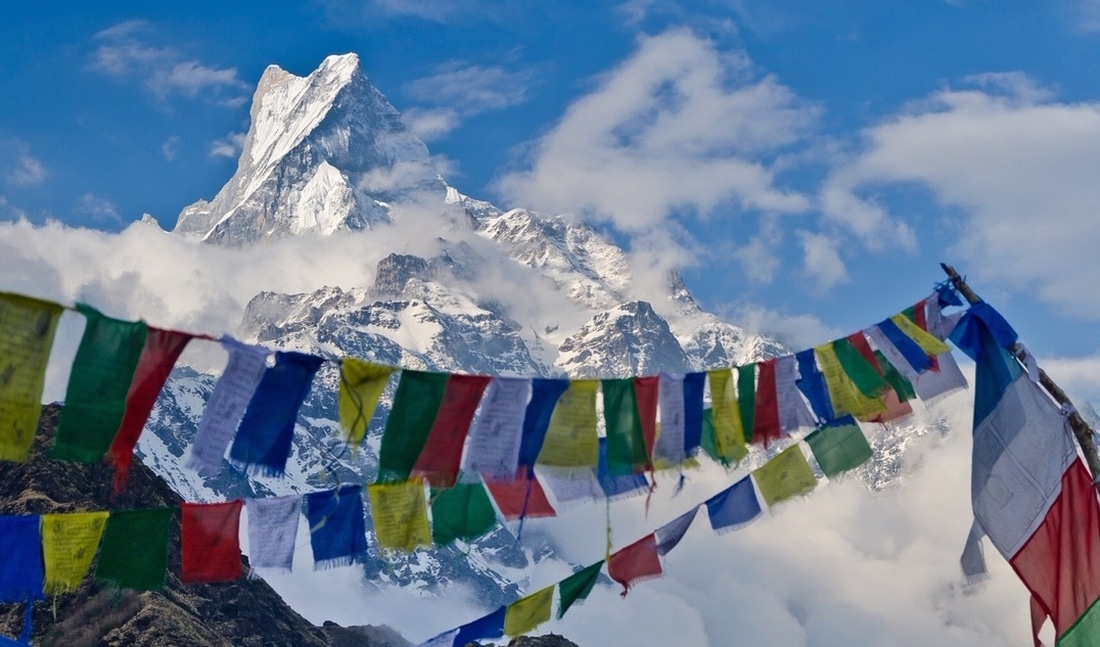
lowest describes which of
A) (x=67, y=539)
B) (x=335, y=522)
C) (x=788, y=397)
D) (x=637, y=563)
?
(x=637, y=563)

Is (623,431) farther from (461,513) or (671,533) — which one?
(461,513)

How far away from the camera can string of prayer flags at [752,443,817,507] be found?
1817cm

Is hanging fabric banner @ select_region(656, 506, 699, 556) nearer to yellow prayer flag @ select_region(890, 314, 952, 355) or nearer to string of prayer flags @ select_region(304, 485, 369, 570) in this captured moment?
yellow prayer flag @ select_region(890, 314, 952, 355)

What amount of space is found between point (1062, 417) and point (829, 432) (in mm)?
2815

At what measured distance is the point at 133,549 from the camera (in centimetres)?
1547

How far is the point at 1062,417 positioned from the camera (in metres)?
17.1

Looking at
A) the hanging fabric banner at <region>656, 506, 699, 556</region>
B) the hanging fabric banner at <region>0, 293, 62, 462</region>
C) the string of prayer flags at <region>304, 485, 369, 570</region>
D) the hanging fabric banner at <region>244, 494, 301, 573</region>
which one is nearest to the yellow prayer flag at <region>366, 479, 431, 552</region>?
the string of prayer flags at <region>304, 485, 369, 570</region>

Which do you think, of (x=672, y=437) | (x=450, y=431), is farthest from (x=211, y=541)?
(x=672, y=437)

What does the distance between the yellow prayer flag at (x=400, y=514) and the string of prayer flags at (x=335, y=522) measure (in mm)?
281

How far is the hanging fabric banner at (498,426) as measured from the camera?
15875 mm

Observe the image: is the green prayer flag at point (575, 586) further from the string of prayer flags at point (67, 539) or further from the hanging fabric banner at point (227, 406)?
the string of prayer flags at point (67, 539)

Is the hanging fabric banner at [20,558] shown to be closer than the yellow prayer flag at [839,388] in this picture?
Yes

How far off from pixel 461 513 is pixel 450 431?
72.4 inches

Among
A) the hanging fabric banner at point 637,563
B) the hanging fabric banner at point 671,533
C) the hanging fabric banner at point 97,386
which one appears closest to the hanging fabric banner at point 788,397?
the hanging fabric banner at point 671,533
